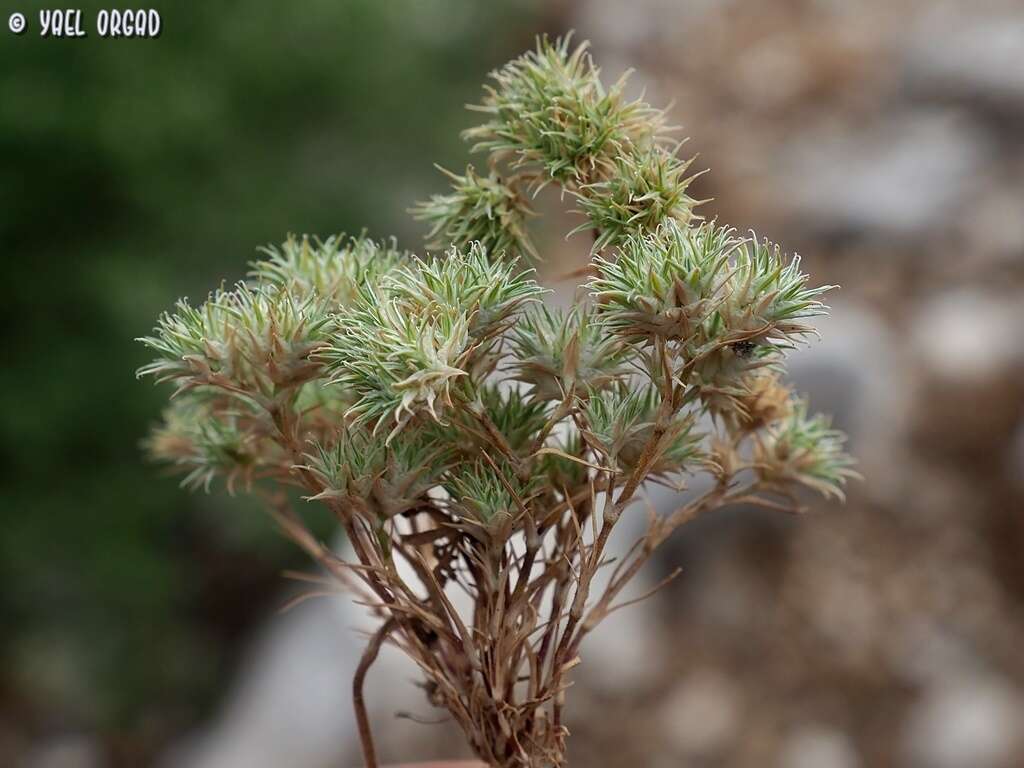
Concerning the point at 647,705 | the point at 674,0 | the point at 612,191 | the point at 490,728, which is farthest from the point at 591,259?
the point at 674,0

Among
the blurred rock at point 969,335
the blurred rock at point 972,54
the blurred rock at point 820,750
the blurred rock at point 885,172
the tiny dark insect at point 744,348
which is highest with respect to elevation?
the blurred rock at point 972,54

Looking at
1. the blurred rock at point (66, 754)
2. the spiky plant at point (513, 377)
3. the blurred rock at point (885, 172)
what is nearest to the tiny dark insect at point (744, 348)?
the spiky plant at point (513, 377)

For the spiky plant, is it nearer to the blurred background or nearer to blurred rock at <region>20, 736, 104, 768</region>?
the blurred background

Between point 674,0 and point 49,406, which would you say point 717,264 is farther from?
point 674,0

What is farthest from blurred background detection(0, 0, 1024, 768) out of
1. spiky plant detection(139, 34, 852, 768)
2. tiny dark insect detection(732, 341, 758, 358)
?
tiny dark insect detection(732, 341, 758, 358)

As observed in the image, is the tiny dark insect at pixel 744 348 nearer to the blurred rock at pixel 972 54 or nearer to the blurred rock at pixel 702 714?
the blurred rock at pixel 702 714

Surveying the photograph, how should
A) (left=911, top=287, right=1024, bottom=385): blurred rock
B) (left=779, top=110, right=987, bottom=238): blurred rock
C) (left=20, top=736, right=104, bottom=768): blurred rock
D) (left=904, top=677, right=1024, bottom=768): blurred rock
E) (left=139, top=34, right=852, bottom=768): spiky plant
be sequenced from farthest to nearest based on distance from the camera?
(left=779, top=110, right=987, bottom=238): blurred rock < (left=20, top=736, right=104, bottom=768): blurred rock < (left=911, top=287, right=1024, bottom=385): blurred rock < (left=904, top=677, right=1024, bottom=768): blurred rock < (left=139, top=34, right=852, bottom=768): spiky plant
